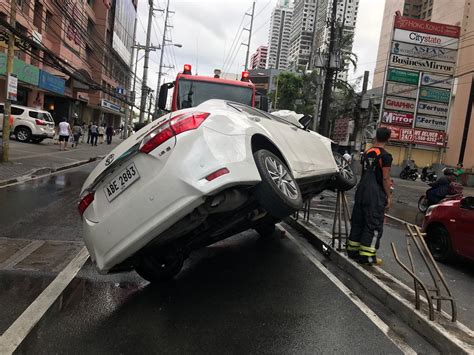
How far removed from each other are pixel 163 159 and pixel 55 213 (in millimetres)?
5314

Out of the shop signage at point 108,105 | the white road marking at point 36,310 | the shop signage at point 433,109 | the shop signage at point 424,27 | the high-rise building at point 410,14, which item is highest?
the high-rise building at point 410,14

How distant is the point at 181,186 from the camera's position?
360 centimetres

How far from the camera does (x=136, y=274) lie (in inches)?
204

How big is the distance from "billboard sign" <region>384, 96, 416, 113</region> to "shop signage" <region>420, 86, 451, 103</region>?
946mm

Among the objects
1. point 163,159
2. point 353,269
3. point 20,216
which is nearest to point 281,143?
point 163,159

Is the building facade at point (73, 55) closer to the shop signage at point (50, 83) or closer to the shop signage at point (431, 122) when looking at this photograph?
the shop signage at point (50, 83)

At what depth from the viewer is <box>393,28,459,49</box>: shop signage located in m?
33.4

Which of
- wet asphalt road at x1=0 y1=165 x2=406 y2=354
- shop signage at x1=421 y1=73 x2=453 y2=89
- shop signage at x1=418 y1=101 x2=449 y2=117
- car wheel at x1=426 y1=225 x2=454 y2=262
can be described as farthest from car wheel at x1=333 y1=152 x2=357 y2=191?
shop signage at x1=421 y1=73 x2=453 y2=89

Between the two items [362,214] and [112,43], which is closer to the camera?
[362,214]

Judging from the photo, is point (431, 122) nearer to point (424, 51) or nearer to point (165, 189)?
point (424, 51)

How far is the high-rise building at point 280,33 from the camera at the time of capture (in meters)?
42.2

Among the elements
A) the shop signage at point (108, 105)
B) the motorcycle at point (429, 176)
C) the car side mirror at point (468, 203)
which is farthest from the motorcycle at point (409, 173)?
the shop signage at point (108, 105)

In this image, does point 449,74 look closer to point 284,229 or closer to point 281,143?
point 284,229

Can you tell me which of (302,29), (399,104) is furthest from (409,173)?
(302,29)
